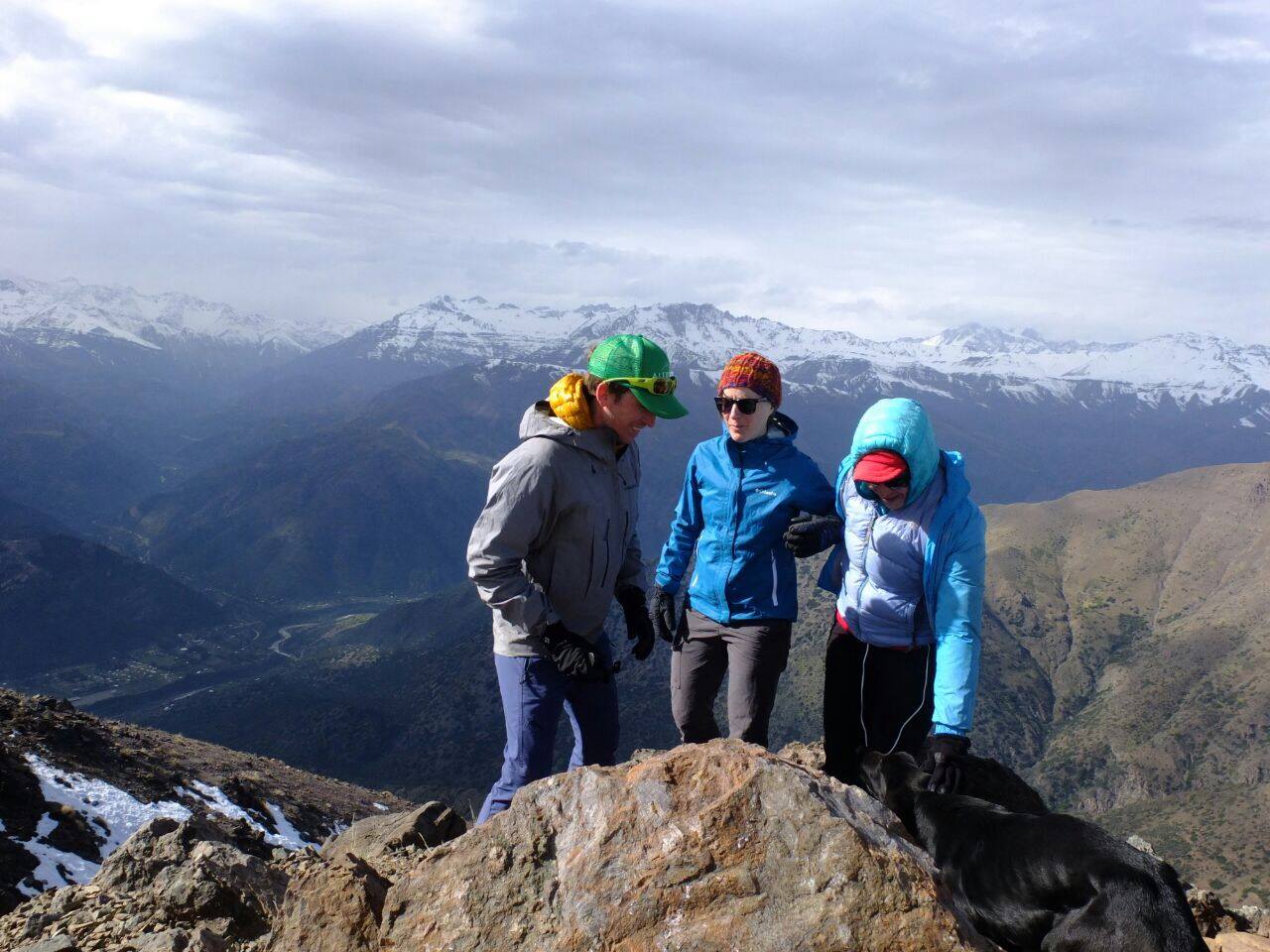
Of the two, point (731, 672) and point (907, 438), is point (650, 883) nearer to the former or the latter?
point (731, 672)

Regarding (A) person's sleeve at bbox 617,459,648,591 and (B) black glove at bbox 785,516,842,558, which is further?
(A) person's sleeve at bbox 617,459,648,591

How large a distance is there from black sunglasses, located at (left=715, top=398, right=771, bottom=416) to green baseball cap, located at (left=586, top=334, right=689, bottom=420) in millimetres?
833

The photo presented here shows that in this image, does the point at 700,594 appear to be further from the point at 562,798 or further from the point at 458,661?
the point at 458,661

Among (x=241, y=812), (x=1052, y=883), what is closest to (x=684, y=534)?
(x=1052, y=883)

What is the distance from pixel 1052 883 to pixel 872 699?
7.80 ft

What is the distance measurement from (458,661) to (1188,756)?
117m

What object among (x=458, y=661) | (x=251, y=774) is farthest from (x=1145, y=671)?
(x=251, y=774)

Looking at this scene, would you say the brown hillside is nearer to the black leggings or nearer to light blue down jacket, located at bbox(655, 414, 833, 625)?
the black leggings

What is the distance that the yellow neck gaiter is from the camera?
21.0ft

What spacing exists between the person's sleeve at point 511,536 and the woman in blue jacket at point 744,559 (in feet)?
6.14

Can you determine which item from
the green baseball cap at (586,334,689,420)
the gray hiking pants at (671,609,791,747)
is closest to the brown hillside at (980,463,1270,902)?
the gray hiking pants at (671,609,791,747)

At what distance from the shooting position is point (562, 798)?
490cm

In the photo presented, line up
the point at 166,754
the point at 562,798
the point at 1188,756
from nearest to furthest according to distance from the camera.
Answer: the point at 562,798
the point at 166,754
the point at 1188,756

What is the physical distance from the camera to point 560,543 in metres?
6.46
